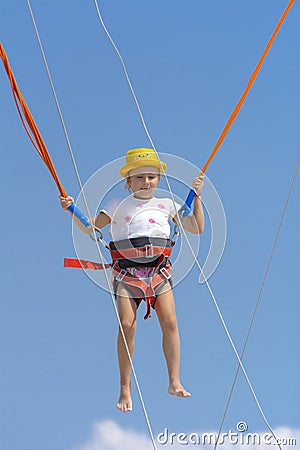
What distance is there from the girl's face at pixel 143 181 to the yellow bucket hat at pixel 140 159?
38 millimetres

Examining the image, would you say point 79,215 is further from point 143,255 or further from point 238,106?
point 238,106

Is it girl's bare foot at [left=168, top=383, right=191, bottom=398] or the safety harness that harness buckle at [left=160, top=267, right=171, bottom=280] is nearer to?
the safety harness

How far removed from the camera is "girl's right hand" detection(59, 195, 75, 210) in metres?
5.55

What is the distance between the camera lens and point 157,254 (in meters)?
5.56

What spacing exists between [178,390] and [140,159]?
1.71m

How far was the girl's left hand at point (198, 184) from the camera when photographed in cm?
566

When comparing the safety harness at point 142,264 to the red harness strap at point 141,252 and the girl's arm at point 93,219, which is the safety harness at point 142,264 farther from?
the girl's arm at point 93,219

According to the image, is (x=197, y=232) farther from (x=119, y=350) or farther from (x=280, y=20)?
(x=280, y=20)

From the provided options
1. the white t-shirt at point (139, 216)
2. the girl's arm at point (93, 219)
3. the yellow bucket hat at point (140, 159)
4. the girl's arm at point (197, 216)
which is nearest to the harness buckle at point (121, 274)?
the white t-shirt at point (139, 216)

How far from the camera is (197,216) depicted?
567 cm

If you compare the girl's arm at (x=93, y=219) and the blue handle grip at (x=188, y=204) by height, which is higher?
the blue handle grip at (x=188, y=204)

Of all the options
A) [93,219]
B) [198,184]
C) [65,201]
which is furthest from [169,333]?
[65,201]

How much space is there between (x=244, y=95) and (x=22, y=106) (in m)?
1.63

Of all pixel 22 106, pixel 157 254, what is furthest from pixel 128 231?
pixel 22 106
